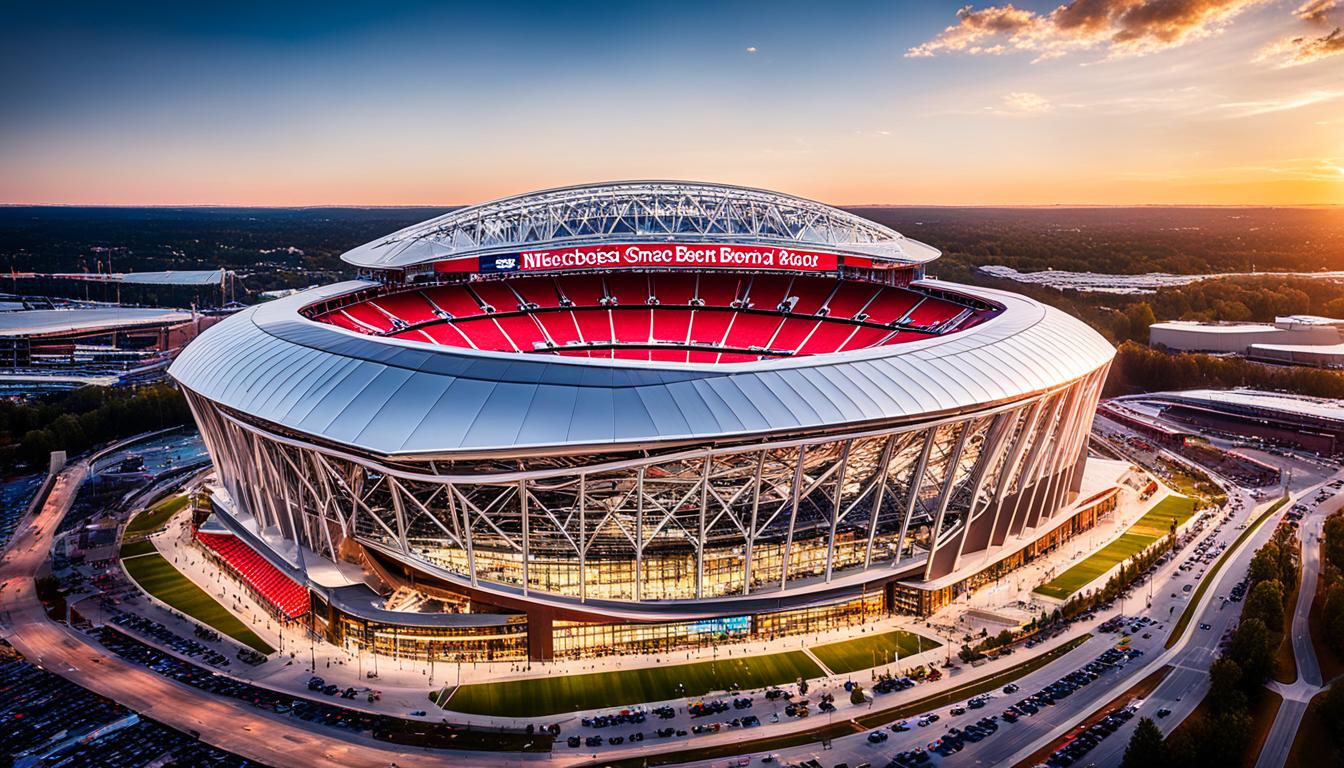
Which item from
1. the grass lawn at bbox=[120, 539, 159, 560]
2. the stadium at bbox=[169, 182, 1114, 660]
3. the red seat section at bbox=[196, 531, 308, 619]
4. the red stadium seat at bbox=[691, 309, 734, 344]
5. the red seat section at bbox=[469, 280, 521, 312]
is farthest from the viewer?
the red seat section at bbox=[469, 280, 521, 312]

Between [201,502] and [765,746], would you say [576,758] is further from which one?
[201,502]

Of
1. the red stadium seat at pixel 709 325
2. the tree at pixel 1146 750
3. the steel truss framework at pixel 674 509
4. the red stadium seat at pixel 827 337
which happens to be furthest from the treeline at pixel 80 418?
the tree at pixel 1146 750

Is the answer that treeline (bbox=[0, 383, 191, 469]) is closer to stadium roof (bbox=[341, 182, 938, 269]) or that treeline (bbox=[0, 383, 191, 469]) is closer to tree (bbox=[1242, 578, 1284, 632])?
stadium roof (bbox=[341, 182, 938, 269])

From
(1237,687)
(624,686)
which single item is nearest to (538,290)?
(624,686)

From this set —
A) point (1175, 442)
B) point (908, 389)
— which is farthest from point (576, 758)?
point (1175, 442)

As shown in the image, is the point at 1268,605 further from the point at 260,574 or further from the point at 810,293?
the point at 260,574

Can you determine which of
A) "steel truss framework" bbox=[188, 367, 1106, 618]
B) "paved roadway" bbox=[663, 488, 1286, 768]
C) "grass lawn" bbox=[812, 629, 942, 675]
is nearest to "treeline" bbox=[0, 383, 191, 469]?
"steel truss framework" bbox=[188, 367, 1106, 618]
